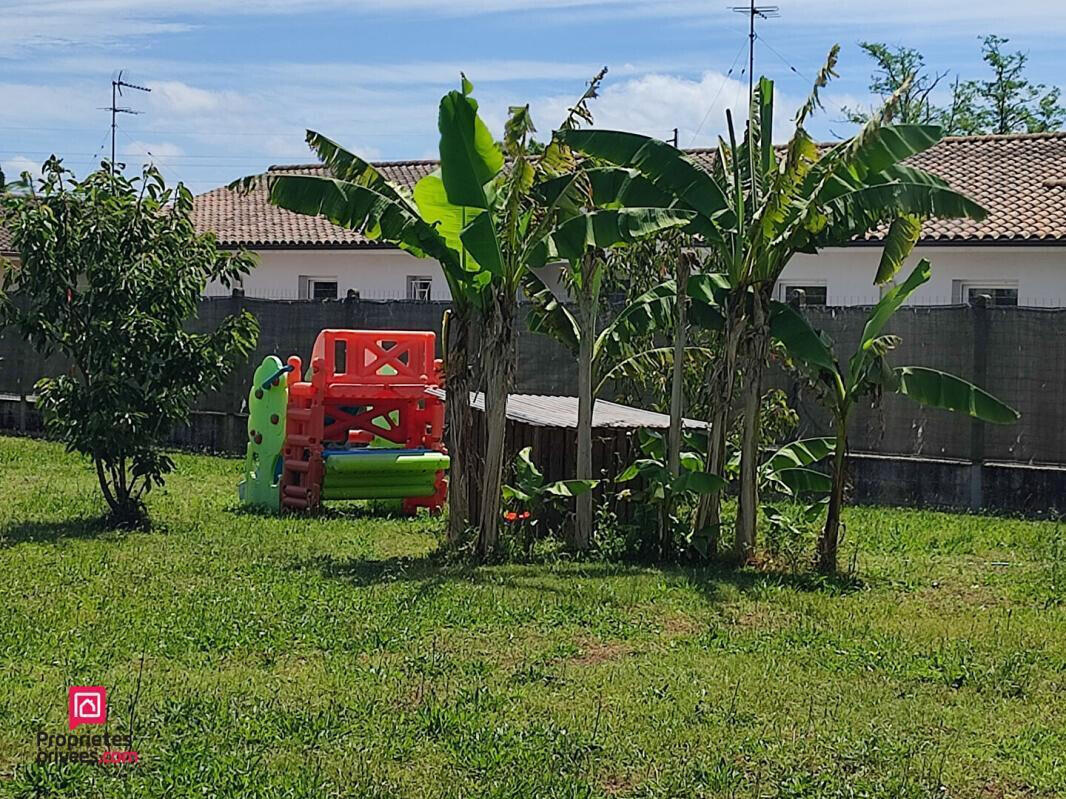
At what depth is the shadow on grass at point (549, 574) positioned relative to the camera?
35.2 ft

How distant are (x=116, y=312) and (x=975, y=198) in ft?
53.7

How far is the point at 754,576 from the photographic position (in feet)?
37.0

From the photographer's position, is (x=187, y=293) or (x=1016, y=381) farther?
(x=1016, y=381)

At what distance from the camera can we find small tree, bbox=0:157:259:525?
42.2ft

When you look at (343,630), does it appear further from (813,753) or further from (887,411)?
(887,411)

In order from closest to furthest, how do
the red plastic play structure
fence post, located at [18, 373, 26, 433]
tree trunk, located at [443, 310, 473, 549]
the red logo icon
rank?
1. the red logo icon
2. tree trunk, located at [443, 310, 473, 549]
3. the red plastic play structure
4. fence post, located at [18, 373, 26, 433]

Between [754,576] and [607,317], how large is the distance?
6.89 meters

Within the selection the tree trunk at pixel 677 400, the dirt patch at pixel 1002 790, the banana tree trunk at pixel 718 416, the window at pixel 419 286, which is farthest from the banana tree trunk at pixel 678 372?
the window at pixel 419 286

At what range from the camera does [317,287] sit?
31.7 metres

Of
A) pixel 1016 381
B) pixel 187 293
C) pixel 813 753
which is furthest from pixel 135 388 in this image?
pixel 1016 381

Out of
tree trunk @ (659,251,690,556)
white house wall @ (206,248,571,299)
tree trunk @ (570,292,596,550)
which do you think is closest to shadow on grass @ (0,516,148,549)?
tree trunk @ (570,292,596,550)

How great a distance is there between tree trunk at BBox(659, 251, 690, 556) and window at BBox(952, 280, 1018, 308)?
12779 mm

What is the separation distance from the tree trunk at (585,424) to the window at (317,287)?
1929cm

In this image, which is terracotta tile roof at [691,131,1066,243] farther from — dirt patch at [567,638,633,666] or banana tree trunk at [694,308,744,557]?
dirt patch at [567,638,633,666]
